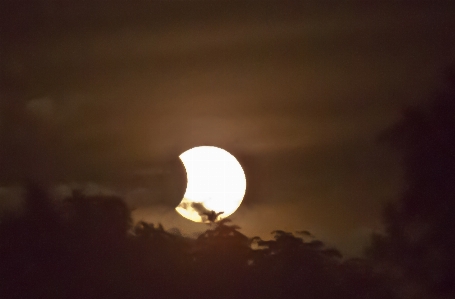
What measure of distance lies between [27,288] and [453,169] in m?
3.21

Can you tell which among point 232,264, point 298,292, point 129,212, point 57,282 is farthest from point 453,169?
point 57,282

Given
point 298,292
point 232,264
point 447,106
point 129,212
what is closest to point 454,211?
point 447,106

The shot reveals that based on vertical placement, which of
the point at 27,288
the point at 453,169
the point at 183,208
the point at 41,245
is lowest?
the point at 27,288

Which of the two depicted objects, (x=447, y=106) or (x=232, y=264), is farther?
(x=447, y=106)

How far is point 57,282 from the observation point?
4117 mm

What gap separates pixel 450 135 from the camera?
439 cm

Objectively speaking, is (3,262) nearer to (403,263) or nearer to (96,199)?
(96,199)

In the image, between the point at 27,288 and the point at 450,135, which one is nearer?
the point at 27,288

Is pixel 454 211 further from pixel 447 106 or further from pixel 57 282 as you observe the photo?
pixel 57 282

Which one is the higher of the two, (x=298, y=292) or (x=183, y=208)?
(x=183, y=208)

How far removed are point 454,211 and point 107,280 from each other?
257cm

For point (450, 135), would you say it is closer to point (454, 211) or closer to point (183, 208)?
point (454, 211)

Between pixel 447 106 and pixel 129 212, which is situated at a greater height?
pixel 447 106

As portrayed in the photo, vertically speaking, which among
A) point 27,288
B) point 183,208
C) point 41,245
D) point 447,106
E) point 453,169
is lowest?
point 27,288
